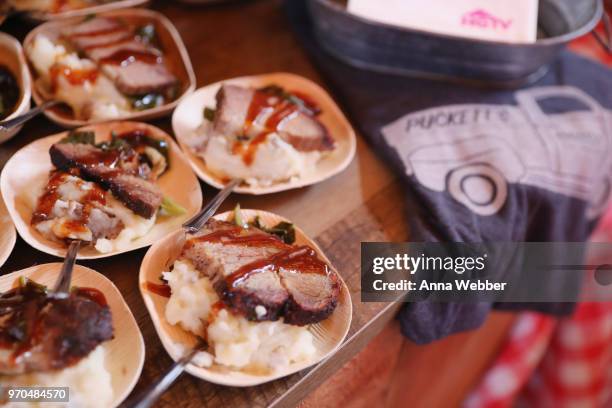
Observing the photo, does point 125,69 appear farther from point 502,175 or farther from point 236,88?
point 502,175

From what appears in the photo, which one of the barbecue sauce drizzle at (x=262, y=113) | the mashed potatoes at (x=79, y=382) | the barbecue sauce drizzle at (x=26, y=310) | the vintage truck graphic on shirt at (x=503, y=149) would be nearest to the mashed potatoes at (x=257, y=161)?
the barbecue sauce drizzle at (x=262, y=113)

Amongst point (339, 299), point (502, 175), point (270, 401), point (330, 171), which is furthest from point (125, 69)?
point (502, 175)

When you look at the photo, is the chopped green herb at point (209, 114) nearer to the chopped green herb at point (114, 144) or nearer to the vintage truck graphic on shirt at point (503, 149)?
the chopped green herb at point (114, 144)

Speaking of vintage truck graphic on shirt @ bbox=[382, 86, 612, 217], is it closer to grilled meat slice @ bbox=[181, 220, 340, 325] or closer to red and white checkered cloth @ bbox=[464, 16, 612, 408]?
red and white checkered cloth @ bbox=[464, 16, 612, 408]

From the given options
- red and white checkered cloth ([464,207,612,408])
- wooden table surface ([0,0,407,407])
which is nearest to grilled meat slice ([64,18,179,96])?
wooden table surface ([0,0,407,407])

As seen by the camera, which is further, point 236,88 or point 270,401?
point 236,88

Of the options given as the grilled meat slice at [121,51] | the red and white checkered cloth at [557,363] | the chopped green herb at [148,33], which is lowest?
the red and white checkered cloth at [557,363]

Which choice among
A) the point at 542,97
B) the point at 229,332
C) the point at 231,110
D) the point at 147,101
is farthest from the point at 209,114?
the point at 542,97
